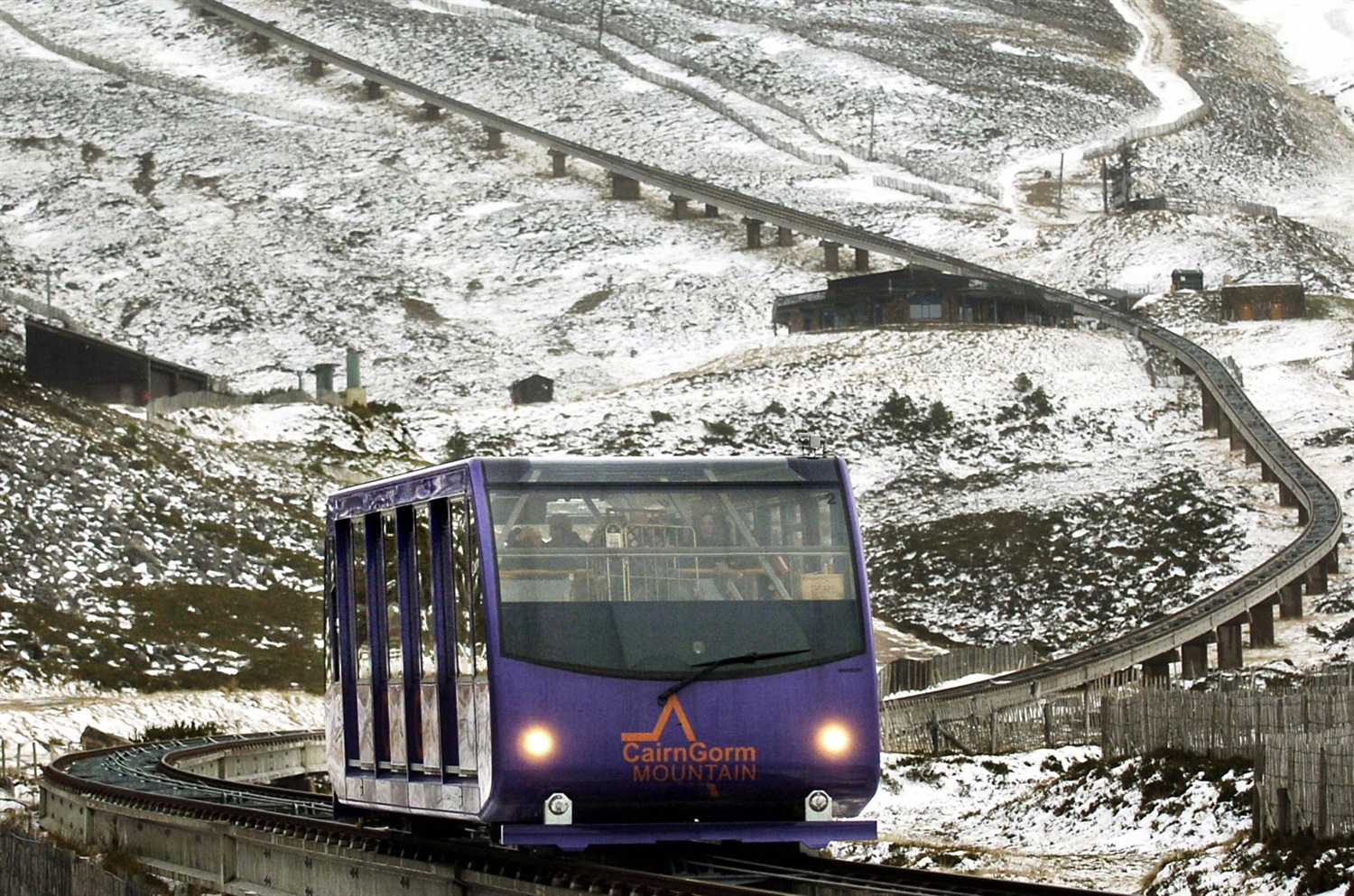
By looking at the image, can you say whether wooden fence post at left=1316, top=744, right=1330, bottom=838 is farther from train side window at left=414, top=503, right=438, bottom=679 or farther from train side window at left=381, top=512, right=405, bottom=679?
train side window at left=381, top=512, right=405, bottom=679

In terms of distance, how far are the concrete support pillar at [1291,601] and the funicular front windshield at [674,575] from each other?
41705 mm

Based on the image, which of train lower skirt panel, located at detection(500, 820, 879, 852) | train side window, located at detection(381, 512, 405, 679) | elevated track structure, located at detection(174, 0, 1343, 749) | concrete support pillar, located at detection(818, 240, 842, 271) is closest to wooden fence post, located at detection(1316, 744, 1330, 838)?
train lower skirt panel, located at detection(500, 820, 879, 852)

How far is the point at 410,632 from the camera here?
1691 cm

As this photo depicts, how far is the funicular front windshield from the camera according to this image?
15.1m

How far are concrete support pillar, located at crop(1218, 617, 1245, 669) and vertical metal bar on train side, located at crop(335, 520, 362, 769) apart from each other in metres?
33.3

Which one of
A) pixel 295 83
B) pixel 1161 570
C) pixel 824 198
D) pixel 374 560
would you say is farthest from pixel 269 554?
pixel 295 83

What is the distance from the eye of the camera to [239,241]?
110875 millimetres

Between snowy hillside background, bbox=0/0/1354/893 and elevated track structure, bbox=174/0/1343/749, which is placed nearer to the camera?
elevated track structure, bbox=174/0/1343/749

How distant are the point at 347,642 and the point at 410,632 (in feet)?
6.79

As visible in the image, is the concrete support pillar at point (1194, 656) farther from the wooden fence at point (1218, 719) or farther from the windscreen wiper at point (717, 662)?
the windscreen wiper at point (717, 662)

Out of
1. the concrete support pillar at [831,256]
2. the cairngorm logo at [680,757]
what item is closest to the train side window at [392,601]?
the cairngorm logo at [680,757]

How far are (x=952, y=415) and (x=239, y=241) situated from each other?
46505mm

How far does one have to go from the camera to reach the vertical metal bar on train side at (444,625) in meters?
15.8

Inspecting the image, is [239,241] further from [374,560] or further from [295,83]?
[374,560]
